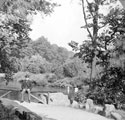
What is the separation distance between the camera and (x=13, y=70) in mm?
11453

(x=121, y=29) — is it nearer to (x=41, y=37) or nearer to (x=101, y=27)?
(x=101, y=27)

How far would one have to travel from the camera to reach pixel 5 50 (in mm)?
9898

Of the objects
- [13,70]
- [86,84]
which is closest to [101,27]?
[86,84]

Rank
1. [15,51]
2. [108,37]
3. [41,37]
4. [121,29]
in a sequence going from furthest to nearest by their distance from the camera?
1. [41,37]
2. [108,37]
3. [121,29]
4. [15,51]

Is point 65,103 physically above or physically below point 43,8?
below

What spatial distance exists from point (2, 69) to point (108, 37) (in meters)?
5.53

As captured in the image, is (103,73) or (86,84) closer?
(103,73)

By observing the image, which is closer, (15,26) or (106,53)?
(15,26)

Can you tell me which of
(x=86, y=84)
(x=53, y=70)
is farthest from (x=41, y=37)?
(x=86, y=84)

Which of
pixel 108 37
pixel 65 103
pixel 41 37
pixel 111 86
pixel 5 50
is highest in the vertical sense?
pixel 41 37

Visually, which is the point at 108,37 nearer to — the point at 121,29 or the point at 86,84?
the point at 121,29

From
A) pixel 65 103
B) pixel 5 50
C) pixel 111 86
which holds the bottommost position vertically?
pixel 65 103

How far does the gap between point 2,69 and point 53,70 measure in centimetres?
2627

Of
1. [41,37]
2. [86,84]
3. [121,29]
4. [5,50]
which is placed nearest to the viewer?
[5,50]
